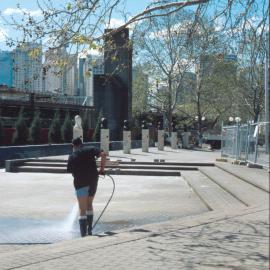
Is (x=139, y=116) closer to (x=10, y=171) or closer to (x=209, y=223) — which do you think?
(x=10, y=171)

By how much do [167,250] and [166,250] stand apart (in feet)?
0.06

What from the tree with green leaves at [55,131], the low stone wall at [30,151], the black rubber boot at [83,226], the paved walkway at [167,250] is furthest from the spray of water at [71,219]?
the tree with green leaves at [55,131]

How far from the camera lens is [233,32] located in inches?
360

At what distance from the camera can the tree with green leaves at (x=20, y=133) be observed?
1607 inches

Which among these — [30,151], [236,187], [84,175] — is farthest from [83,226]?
[30,151]

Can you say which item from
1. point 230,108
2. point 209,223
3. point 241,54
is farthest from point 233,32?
point 230,108

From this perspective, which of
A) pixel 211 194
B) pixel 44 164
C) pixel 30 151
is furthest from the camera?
pixel 30 151

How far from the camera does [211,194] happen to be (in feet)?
47.3

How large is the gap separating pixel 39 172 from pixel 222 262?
743 inches

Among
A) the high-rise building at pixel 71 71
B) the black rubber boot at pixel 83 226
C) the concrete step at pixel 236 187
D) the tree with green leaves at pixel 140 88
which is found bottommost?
the black rubber boot at pixel 83 226

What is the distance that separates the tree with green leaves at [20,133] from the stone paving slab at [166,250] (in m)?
33.2

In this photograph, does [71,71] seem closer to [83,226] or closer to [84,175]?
[84,175]

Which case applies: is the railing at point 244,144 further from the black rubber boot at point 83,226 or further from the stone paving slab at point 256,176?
the black rubber boot at point 83,226

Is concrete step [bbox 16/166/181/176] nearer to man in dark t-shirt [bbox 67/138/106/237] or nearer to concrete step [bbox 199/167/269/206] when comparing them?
concrete step [bbox 199/167/269/206]
